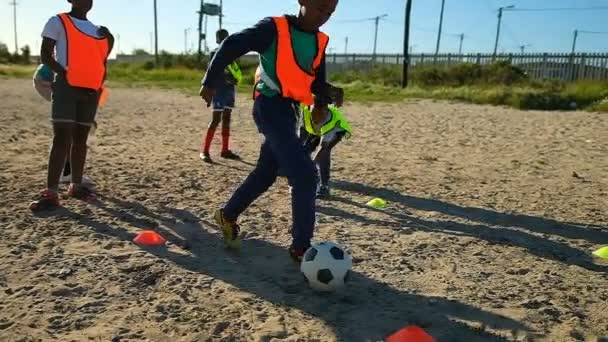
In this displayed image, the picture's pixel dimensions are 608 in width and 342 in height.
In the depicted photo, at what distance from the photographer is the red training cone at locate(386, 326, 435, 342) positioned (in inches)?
106

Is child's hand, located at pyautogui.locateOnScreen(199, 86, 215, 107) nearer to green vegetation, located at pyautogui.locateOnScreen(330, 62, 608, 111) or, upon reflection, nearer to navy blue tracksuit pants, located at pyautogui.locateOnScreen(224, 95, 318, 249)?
navy blue tracksuit pants, located at pyautogui.locateOnScreen(224, 95, 318, 249)

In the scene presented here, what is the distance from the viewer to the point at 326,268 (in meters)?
3.38

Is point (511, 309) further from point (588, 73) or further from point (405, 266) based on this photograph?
point (588, 73)

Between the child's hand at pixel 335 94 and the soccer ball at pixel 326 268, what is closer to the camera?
the soccer ball at pixel 326 268

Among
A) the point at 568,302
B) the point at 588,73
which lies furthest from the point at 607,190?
the point at 588,73

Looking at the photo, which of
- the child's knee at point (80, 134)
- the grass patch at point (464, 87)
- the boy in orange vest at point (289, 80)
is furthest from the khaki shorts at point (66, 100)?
the grass patch at point (464, 87)

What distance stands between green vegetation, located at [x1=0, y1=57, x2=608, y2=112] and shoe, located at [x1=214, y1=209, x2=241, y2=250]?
58.2 ft

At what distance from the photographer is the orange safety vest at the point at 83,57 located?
15.9ft

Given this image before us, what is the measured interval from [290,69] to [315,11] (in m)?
0.39

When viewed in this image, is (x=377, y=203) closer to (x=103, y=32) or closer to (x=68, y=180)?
(x=103, y=32)

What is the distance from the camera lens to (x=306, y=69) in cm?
370

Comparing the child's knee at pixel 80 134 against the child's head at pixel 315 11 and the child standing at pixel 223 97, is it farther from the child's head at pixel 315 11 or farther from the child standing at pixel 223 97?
the child's head at pixel 315 11

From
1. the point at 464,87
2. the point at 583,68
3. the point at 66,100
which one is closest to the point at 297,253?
the point at 66,100

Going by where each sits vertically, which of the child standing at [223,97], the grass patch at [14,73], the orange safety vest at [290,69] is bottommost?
the grass patch at [14,73]
